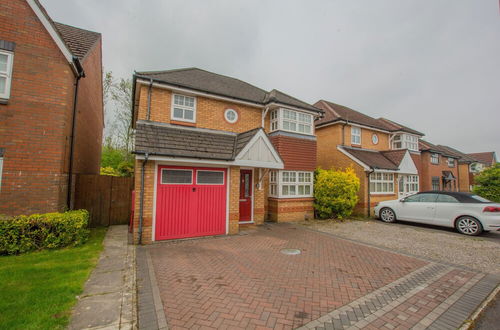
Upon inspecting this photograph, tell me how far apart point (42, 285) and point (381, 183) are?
16.9 m

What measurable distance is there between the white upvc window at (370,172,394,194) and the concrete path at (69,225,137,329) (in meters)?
14.1

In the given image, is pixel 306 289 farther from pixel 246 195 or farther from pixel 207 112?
pixel 207 112

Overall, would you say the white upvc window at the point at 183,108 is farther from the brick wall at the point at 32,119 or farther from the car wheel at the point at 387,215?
the car wheel at the point at 387,215

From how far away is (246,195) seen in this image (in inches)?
396

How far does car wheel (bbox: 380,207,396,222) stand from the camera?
11.2 meters

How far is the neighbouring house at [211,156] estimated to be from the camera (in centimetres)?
711

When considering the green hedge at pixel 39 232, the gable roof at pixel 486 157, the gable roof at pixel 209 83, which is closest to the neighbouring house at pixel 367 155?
the gable roof at pixel 209 83

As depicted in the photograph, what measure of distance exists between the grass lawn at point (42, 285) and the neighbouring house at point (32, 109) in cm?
197

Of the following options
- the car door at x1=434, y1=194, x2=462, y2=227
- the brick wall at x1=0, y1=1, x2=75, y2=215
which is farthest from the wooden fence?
the car door at x1=434, y1=194, x2=462, y2=227

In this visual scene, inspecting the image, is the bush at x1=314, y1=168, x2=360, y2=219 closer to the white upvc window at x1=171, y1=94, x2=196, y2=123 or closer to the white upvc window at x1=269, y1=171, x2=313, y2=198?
the white upvc window at x1=269, y1=171, x2=313, y2=198

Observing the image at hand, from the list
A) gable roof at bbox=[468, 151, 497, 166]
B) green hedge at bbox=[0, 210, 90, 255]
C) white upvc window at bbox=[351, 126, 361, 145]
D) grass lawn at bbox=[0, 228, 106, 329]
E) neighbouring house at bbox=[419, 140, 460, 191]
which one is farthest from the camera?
gable roof at bbox=[468, 151, 497, 166]

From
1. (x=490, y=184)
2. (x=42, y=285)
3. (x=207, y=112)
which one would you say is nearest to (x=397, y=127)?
(x=490, y=184)

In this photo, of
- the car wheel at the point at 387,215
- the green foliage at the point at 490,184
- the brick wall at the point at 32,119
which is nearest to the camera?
the brick wall at the point at 32,119

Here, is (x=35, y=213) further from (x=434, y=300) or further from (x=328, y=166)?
(x=328, y=166)
